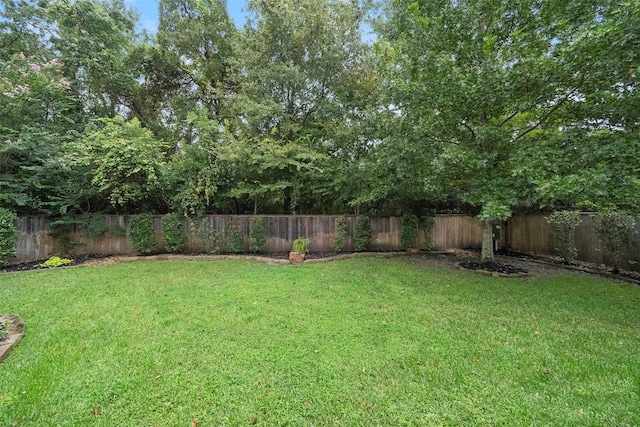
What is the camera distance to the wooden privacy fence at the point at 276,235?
25.4ft

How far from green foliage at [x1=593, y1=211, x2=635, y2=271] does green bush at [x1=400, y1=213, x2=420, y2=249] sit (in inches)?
161

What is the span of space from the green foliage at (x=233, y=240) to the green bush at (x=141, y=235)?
204 centimetres

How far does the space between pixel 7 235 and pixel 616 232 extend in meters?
13.5

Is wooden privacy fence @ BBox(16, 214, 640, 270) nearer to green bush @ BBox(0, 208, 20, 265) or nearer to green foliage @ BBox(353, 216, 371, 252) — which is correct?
green foliage @ BBox(353, 216, 371, 252)

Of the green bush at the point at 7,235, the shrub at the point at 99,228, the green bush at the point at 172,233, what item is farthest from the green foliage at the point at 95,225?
the green bush at the point at 172,233

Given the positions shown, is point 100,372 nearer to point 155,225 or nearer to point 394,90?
point 394,90

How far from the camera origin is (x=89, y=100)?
400 inches

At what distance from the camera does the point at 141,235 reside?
7949mm

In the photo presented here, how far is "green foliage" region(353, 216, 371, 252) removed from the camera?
8.52 meters

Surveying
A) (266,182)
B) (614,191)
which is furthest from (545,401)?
(266,182)

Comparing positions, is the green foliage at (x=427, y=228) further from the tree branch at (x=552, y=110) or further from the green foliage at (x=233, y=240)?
the green foliage at (x=233, y=240)

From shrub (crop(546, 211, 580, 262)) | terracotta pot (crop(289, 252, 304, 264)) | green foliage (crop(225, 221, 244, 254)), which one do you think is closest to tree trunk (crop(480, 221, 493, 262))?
shrub (crop(546, 211, 580, 262))

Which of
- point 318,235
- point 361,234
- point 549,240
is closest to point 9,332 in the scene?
point 318,235

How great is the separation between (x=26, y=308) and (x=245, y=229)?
5.08 m
